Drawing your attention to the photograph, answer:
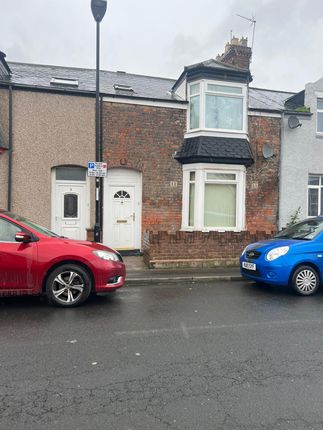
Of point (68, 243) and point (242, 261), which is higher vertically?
point (68, 243)

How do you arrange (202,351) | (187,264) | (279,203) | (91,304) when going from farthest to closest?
1. (279,203)
2. (187,264)
3. (91,304)
4. (202,351)

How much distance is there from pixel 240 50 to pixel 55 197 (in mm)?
8767

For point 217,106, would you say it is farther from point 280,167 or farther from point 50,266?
point 50,266

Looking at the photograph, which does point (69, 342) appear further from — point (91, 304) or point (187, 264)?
point (187, 264)

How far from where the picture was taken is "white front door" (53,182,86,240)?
1077 cm

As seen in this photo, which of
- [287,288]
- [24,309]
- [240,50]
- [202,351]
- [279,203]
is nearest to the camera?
[202,351]

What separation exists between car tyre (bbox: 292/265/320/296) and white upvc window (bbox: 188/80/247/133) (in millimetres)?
5923

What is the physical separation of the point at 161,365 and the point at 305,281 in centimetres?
431

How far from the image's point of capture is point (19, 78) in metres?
11.1

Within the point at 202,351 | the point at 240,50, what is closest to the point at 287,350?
the point at 202,351

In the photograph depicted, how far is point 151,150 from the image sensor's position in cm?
1121

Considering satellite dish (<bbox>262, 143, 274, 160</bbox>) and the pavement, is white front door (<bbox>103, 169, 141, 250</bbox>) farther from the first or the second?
satellite dish (<bbox>262, 143, 274, 160</bbox>)

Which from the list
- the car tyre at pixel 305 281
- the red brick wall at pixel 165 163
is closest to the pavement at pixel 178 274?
the red brick wall at pixel 165 163

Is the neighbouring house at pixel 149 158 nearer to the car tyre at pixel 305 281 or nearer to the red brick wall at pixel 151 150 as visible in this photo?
the red brick wall at pixel 151 150
